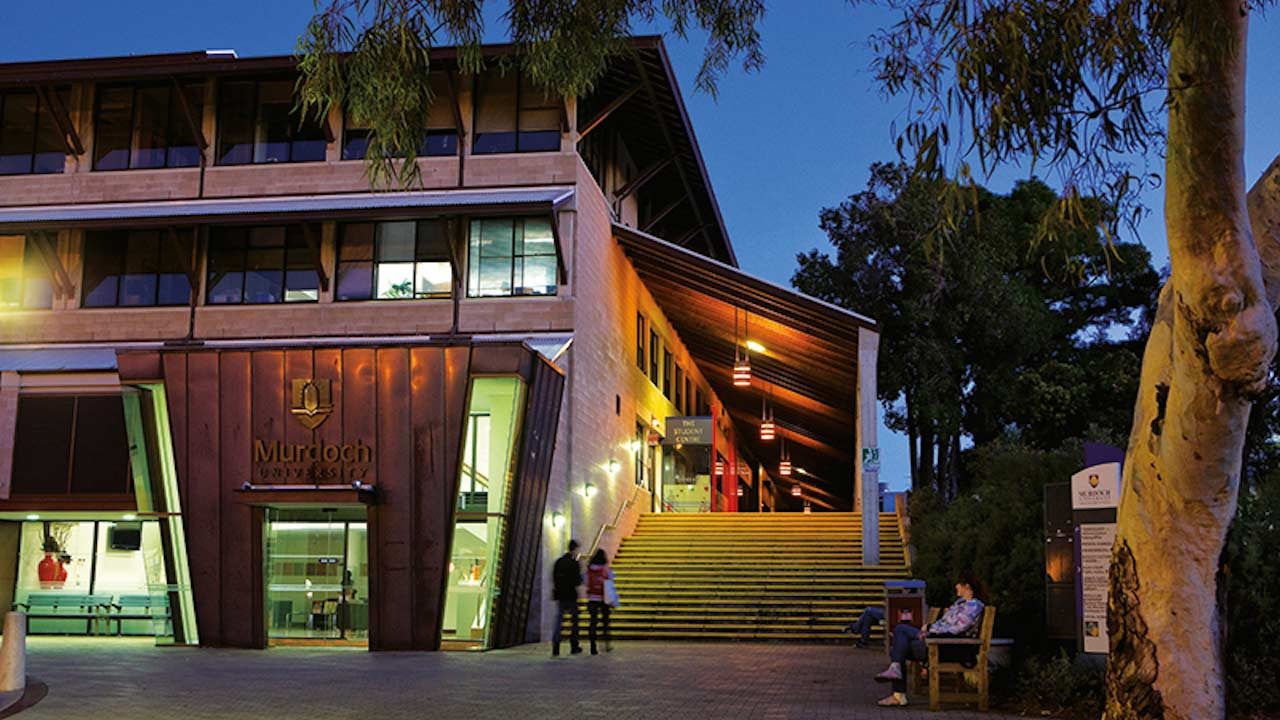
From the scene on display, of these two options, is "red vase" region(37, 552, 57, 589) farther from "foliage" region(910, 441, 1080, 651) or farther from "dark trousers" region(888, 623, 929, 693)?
"dark trousers" region(888, 623, 929, 693)

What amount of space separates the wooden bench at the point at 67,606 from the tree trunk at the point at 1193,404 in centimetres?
2294

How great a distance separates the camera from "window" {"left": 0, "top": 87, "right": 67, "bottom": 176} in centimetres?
2702

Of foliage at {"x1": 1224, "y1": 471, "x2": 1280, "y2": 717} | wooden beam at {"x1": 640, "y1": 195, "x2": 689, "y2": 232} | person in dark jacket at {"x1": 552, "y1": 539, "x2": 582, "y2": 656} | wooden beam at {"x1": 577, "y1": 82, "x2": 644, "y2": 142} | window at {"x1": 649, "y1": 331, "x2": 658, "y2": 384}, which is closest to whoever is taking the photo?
foliage at {"x1": 1224, "y1": 471, "x2": 1280, "y2": 717}

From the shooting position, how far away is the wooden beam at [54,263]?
2608 cm

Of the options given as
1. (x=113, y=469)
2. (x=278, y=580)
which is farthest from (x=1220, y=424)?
(x=113, y=469)

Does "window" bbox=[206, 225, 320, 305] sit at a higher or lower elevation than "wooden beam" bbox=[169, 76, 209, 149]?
lower

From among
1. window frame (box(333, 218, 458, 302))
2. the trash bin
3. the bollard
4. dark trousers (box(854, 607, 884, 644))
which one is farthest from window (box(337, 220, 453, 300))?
the bollard

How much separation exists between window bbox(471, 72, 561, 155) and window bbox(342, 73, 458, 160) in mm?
558

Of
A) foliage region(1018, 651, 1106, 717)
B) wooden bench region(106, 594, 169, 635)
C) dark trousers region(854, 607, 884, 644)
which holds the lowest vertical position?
wooden bench region(106, 594, 169, 635)

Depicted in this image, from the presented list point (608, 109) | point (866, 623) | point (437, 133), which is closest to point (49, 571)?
point (437, 133)

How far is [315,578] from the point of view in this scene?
68.6 ft

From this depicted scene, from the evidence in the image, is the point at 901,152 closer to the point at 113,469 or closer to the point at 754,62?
the point at 754,62

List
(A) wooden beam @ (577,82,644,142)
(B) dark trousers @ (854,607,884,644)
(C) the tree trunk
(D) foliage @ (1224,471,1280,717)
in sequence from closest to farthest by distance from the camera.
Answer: (C) the tree trunk
(D) foliage @ (1224,471,1280,717)
(B) dark trousers @ (854,607,884,644)
(A) wooden beam @ (577,82,644,142)

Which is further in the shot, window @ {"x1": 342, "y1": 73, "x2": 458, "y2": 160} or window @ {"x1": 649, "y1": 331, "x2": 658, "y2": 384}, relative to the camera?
window @ {"x1": 649, "y1": 331, "x2": 658, "y2": 384}
